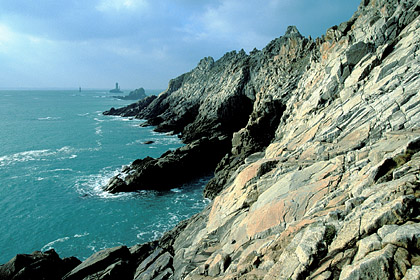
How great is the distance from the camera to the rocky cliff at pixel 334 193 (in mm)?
8680

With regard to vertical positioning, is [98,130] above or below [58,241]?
above

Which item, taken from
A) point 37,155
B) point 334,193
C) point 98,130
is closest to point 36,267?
point 334,193

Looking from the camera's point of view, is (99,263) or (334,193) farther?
(99,263)

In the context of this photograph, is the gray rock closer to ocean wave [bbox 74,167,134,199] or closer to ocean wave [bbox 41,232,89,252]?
ocean wave [bbox 41,232,89,252]

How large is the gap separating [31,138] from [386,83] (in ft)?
313

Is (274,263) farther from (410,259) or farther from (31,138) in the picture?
(31,138)

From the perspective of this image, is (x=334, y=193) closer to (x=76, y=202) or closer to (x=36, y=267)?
(x=36, y=267)

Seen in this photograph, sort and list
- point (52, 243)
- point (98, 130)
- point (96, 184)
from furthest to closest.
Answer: point (98, 130) → point (96, 184) → point (52, 243)

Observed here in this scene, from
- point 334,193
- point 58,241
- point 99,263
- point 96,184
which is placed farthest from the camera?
point 96,184

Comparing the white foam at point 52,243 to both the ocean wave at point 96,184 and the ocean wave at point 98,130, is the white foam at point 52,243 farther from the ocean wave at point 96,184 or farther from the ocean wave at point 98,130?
the ocean wave at point 98,130

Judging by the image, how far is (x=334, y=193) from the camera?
44.6ft

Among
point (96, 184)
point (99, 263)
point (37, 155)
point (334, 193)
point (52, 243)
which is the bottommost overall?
point (52, 243)

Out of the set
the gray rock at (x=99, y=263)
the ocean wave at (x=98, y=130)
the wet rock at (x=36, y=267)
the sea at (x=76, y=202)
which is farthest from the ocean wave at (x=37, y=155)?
the gray rock at (x=99, y=263)

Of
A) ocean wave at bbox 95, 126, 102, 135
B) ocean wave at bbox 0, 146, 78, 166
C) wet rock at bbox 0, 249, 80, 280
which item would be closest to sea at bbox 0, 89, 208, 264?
ocean wave at bbox 0, 146, 78, 166
